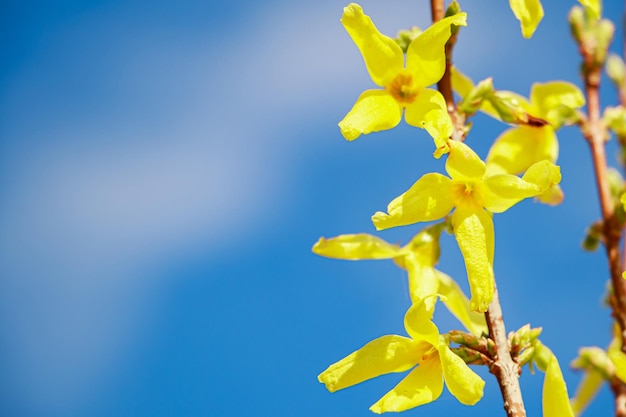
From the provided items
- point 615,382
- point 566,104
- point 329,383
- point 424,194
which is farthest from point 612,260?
point 329,383

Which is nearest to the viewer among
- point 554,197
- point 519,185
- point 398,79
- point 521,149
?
point 519,185

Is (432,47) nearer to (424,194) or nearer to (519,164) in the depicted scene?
(424,194)

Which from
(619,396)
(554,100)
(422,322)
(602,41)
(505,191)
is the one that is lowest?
(619,396)

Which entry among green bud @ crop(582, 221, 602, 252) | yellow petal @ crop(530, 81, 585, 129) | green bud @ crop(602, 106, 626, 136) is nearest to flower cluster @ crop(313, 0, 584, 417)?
yellow petal @ crop(530, 81, 585, 129)

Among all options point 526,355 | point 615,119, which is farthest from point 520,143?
point 615,119

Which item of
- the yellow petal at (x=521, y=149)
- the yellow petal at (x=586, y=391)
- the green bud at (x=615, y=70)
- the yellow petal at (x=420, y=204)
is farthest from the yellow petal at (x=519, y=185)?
the green bud at (x=615, y=70)

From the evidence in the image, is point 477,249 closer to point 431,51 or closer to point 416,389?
point 416,389

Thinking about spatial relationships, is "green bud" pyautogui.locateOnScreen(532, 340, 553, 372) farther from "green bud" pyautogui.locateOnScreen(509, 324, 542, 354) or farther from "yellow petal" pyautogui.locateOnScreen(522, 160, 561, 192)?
"yellow petal" pyautogui.locateOnScreen(522, 160, 561, 192)
